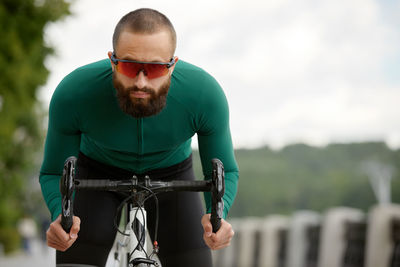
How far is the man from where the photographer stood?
292cm

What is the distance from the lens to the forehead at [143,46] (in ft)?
9.38

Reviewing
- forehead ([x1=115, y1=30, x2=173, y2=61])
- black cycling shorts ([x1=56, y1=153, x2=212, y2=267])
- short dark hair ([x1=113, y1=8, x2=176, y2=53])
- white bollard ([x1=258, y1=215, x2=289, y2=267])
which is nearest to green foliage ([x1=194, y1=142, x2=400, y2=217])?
white bollard ([x1=258, y1=215, x2=289, y2=267])

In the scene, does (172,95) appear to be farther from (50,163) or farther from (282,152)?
(282,152)

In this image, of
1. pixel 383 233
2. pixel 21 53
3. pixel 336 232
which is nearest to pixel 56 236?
pixel 383 233

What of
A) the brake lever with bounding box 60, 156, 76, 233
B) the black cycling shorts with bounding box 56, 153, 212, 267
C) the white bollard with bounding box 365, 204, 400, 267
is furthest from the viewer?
the white bollard with bounding box 365, 204, 400, 267

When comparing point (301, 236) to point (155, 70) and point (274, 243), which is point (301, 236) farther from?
point (155, 70)

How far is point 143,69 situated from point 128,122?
1.87 feet

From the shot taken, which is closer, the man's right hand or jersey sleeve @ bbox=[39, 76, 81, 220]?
the man's right hand

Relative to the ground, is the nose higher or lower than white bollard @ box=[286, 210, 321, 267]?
higher

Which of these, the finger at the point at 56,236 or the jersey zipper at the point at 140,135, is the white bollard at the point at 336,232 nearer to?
the jersey zipper at the point at 140,135

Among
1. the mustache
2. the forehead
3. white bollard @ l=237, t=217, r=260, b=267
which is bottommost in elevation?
white bollard @ l=237, t=217, r=260, b=267

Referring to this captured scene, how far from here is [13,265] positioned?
54.1 feet

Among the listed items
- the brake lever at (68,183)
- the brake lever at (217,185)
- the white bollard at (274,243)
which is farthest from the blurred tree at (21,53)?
the brake lever at (217,185)

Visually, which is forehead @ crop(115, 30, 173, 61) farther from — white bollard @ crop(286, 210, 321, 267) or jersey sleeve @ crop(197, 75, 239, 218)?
white bollard @ crop(286, 210, 321, 267)
